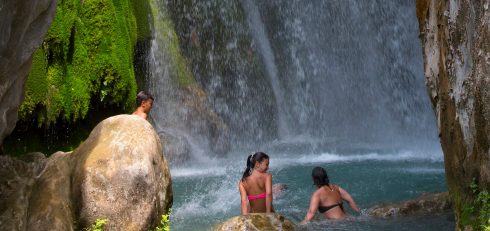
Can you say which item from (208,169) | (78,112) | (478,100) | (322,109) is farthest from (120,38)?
(322,109)

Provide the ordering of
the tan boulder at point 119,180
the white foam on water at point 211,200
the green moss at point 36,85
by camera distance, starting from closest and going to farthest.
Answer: the tan boulder at point 119,180, the green moss at point 36,85, the white foam on water at point 211,200

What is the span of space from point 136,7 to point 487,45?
34.8ft

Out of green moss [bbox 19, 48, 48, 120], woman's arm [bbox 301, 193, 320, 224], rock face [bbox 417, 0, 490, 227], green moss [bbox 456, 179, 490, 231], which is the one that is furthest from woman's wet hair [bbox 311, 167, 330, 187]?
green moss [bbox 19, 48, 48, 120]

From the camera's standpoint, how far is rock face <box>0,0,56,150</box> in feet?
14.5

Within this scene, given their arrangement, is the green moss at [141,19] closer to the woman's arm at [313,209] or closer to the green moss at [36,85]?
the green moss at [36,85]

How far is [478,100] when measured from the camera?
219 inches

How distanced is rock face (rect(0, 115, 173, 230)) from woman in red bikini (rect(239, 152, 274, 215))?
211cm

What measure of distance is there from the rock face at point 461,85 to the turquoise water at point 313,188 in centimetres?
176

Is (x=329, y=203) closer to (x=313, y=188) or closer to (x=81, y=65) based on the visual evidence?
(x=313, y=188)

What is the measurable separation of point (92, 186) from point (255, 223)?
6.92 ft

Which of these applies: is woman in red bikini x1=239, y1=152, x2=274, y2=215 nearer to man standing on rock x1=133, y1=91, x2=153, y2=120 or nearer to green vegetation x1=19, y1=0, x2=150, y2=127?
man standing on rock x1=133, y1=91, x2=153, y2=120

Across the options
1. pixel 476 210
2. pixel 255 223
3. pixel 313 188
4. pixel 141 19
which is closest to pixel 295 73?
pixel 141 19

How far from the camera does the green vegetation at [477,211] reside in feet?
17.1

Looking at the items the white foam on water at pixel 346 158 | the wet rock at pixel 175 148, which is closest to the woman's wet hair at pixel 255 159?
the white foam on water at pixel 346 158
